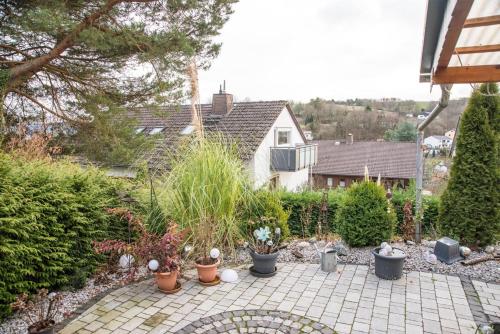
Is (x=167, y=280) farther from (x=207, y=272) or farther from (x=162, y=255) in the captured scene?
(x=207, y=272)

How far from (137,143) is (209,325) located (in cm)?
443

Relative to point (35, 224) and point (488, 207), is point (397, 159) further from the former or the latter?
point (35, 224)

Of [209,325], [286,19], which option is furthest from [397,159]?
[209,325]

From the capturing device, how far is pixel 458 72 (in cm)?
278

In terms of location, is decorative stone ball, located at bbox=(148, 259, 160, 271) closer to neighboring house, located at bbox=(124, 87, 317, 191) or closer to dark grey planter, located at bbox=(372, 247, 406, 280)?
dark grey planter, located at bbox=(372, 247, 406, 280)

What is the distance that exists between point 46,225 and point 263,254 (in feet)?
7.61

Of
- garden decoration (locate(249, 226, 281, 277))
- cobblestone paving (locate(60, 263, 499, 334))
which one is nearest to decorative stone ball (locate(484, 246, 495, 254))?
cobblestone paving (locate(60, 263, 499, 334))

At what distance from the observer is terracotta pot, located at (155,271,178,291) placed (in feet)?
11.6

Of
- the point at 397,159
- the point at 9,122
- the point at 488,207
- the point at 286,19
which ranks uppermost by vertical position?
the point at 286,19

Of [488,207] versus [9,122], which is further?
[9,122]

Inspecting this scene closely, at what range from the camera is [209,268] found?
372 cm

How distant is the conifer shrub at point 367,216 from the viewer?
4504 millimetres

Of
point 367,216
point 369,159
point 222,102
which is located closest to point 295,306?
point 367,216

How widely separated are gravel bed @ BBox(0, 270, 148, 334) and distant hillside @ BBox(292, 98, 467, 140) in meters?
19.5
